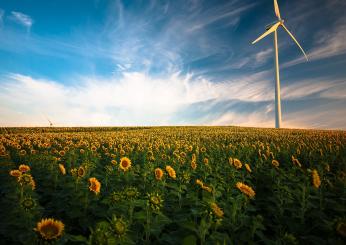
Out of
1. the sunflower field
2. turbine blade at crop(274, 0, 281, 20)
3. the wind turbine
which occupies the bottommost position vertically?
the sunflower field

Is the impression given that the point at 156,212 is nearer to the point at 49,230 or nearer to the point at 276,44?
the point at 49,230

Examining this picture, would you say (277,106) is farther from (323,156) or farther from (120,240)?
(120,240)

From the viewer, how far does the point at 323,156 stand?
1066 centimetres

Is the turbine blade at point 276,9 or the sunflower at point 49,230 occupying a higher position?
the turbine blade at point 276,9

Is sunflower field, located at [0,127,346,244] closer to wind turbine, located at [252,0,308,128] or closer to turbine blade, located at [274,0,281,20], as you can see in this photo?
wind turbine, located at [252,0,308,128]

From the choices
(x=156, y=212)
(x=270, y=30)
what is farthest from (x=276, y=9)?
(x=156, y=212)

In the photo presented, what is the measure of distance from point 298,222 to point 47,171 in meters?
6.75

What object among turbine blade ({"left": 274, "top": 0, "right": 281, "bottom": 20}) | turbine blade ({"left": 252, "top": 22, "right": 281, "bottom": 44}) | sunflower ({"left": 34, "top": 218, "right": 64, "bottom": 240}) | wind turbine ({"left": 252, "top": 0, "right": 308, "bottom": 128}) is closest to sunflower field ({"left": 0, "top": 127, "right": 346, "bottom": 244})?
sunflower ({"left": 34, "top": 218, "right": 64, "bottom": 240})

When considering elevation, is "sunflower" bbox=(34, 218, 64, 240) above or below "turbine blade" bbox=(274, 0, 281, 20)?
below

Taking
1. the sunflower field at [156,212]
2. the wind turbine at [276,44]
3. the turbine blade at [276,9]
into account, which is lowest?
the sunflower field at [156,212]

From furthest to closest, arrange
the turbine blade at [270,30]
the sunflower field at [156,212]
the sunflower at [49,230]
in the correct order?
the turbine blade at [270,30] < the sunflower field at [156,212] < the sunflower at [49,230]

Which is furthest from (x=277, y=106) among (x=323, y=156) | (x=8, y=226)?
(x=8, y=226)

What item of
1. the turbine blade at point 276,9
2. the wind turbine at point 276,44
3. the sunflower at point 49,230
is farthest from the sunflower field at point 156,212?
the turbine blade at point 276,9

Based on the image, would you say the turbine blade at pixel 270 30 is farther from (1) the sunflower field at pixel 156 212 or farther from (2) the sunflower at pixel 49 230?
(2) the sunflower at pixel 49 230
